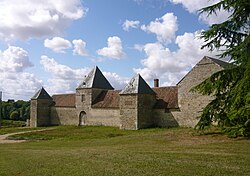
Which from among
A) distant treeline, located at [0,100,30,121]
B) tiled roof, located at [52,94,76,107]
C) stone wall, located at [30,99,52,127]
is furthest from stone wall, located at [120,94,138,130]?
distant treeline, located at [0,100,30,121]

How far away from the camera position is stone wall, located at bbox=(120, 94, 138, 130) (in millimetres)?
33125

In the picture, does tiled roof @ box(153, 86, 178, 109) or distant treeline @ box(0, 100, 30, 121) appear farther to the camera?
distant treeline @ box(0, 100, 30, 121)

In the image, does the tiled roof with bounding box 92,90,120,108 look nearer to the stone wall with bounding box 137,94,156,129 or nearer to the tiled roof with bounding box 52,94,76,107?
the stone wall with bounding box 137,94,156,129

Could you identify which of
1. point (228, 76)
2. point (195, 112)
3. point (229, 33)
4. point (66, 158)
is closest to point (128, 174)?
point (66, 158)

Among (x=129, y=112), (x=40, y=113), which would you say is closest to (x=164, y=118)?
(x=129, y=112)

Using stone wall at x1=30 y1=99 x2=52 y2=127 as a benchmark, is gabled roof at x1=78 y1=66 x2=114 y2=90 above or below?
above

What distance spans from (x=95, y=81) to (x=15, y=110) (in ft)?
105

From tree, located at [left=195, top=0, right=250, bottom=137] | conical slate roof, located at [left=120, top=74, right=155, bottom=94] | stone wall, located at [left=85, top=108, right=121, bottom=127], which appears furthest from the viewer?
stone wall, located at [left=85, top=108, right=121, bottom=127]

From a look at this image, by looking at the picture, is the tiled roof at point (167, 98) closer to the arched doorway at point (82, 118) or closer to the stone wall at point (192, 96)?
the stone wall at point (192, 96)

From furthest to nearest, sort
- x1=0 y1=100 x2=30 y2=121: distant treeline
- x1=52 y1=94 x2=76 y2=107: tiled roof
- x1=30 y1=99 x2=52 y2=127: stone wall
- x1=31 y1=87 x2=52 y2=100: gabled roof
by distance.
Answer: x1=0 y1=100 x2=30 y2=121: distant treeline, x1=31 y1=87 x2=52 y2=100: gabled roof, x1=30 y1=99 x2=52 y2=127: stone wall, x1=52 y1=94 x2=76 y2=107: tiled roof

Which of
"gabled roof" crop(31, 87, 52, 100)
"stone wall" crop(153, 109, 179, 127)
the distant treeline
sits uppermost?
"gabled roof" crop(31, 87, 52, 100)

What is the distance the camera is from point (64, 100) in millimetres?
48094

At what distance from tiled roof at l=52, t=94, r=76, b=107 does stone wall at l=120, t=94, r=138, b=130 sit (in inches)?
504

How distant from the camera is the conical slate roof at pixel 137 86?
33.7 meters
